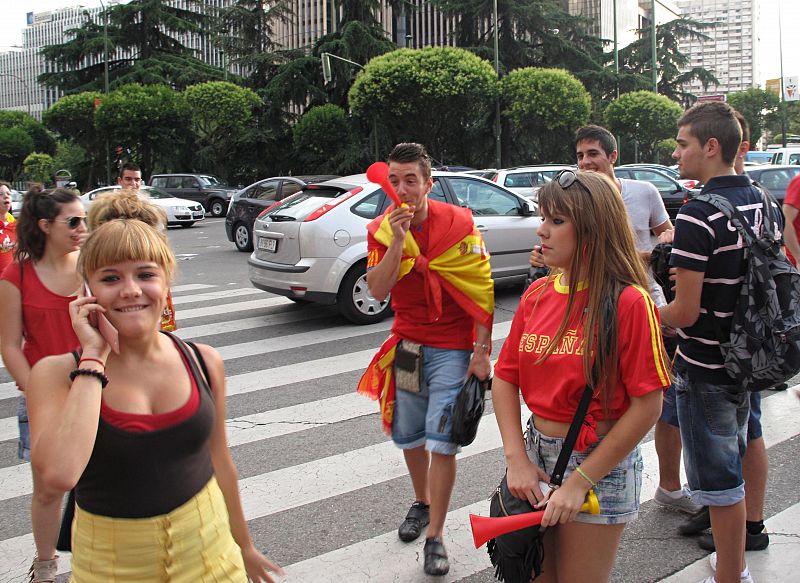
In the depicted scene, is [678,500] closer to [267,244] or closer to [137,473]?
[137,473]

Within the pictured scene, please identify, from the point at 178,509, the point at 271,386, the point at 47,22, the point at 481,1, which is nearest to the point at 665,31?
the point at 481,1

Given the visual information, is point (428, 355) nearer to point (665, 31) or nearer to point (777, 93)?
point (665, 31)

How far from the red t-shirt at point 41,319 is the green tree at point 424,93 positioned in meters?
28.6

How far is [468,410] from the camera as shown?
3.42 metres

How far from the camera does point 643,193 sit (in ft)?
15.5

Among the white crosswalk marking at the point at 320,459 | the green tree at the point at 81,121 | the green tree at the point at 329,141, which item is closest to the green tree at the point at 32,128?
the green tree at the point at 81,121

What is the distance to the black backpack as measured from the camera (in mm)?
2902

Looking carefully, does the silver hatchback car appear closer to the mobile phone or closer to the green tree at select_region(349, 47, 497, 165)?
the mobile phone

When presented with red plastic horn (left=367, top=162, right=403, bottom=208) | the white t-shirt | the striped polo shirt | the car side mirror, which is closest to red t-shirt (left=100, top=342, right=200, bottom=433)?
red plastic horn (left=367, top=162, right=403, bottom=208)

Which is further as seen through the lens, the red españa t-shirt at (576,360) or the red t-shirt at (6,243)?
the red t-shirt at (6,243)

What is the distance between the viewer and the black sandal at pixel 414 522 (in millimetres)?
3742

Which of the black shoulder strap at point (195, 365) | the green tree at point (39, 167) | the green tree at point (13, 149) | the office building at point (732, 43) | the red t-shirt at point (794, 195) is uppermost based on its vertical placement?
the office building at point (732, 43)

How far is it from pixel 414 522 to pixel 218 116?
35990mm

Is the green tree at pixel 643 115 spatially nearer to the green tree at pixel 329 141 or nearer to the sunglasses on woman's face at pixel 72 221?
the green tree at pixel 329 141
